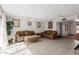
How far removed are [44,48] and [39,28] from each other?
1.18ft

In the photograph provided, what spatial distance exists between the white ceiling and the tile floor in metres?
0.46

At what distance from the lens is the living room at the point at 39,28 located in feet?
8.59

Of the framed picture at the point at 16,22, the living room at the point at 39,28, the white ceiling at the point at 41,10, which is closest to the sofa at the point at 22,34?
the living room at the point at 39,28

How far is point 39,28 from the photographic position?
106 inches

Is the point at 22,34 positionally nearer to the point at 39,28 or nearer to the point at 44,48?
the point at 39,28

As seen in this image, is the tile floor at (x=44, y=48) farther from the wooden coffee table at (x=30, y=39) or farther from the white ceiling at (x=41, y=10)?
the white ceiling at (x=41, y=10)

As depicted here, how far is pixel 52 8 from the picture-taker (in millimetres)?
2623

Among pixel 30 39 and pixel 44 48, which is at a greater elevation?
pixel 30 39

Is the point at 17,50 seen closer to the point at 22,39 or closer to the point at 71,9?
the point at 22,39

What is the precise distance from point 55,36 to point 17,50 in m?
0.70

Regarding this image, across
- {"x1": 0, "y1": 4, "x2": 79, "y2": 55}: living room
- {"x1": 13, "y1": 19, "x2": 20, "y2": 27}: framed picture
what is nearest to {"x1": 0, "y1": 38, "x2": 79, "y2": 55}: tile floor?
{"x1": 0, "y1": 4, "x2": 79, "y2": 55}: living room

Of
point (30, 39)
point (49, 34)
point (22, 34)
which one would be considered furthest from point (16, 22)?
point (49, 34)
